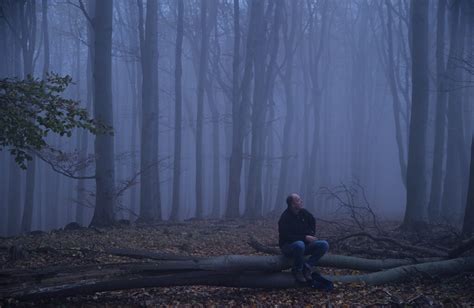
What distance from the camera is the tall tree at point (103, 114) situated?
15281 millimetres

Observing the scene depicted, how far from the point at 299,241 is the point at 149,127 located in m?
11.6

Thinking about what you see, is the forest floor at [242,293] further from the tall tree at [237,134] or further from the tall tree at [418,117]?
the tall tree at [237,134]

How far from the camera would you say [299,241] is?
7.98 m

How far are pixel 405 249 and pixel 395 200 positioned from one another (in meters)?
39.5

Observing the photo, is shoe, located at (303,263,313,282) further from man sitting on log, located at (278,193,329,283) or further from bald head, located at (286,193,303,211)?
bald head, located at (286,193,303,211)

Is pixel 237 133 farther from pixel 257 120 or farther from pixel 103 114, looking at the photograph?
pixel 103 114

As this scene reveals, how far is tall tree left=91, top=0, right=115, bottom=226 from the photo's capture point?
602 inches

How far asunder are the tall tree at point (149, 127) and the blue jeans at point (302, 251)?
10.8 m

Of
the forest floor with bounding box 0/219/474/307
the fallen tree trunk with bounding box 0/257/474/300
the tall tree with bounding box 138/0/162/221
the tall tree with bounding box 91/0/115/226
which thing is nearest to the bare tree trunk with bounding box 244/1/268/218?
the tall tree with bounding box 138/0/162/221

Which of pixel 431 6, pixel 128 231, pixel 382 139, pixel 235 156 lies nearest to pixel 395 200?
pixel 382 139

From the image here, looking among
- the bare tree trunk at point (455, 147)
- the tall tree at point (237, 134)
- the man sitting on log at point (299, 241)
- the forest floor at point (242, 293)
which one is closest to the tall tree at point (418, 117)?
the bare tree trunk at point (455, 147)

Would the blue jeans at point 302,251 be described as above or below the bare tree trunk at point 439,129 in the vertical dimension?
below

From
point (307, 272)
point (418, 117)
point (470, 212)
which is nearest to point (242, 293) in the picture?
point (307, 272)

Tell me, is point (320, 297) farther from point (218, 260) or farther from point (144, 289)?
point (144, 289)
